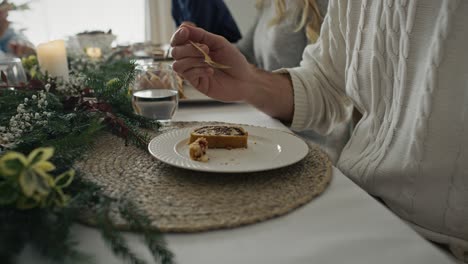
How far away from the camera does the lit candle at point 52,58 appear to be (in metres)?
1.00

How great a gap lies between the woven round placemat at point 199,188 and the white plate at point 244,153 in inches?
0.6

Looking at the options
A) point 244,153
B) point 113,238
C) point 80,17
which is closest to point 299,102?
point 244,153

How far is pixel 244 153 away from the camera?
0.56 metres

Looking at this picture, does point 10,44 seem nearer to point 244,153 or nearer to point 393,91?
point 244,153

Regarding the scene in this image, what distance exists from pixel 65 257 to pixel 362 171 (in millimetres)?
506

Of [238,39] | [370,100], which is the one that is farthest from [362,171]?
[238,39]

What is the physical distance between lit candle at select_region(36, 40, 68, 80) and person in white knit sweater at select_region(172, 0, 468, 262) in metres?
0.44

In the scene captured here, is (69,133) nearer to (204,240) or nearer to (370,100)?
(204,240)

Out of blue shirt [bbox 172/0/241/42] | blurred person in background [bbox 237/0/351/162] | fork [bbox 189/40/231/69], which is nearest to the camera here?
fork [bbox 189/40/231/69]

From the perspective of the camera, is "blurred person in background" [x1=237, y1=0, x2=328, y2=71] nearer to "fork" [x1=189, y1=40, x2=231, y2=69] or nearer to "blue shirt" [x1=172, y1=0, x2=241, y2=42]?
"blue shirt" [x1=172, y1=0, x2=241, y2=42]

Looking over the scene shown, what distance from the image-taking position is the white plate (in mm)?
476

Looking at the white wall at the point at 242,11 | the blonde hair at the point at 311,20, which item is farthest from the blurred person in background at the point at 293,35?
the white wall at the point at 242,11

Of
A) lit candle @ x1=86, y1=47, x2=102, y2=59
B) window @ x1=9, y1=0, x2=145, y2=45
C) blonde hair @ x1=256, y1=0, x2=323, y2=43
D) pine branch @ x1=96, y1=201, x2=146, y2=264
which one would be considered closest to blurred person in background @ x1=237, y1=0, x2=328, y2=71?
blonde hair @ x1=256, y1=0, x2=323, y2=43

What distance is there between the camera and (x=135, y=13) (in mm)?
3516
